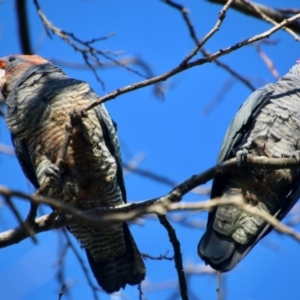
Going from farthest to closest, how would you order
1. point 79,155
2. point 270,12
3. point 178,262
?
1. point 270,12
2. point 79,155
3. point 178,262

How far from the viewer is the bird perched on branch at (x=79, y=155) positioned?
4195 millimetres

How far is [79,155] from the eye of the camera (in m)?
4.16

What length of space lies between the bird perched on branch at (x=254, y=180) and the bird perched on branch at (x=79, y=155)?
701 millimetres

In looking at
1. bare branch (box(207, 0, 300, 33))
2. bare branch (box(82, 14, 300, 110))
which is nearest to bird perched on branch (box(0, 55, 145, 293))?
bare branch (box(82, 14, 300, 110))

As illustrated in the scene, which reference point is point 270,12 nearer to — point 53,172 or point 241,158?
point 241,158

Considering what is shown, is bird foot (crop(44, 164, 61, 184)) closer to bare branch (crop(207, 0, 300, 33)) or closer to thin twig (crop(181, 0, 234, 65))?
thin twig (crop(181, 0, 234, 65))

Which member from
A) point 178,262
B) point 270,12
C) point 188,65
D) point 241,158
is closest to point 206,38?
point 188,65

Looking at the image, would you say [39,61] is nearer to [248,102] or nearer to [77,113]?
[77,113]

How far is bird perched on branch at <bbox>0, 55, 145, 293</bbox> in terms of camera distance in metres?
4.20

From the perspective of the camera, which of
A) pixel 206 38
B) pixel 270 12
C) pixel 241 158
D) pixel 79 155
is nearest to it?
pixel 206 38

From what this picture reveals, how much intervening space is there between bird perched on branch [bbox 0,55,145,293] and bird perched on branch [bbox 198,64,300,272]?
0.70 m

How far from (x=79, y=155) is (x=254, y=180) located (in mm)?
1395

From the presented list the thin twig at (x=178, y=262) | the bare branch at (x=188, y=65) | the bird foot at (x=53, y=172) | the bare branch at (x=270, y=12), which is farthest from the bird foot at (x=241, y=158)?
the bare branch at (x=270, y=12)

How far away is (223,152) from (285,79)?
1.00 m
